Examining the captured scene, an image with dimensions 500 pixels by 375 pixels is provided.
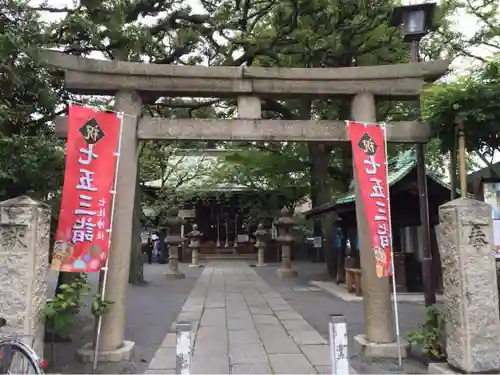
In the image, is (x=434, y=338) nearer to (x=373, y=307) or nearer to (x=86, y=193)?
(x=373, y=307)

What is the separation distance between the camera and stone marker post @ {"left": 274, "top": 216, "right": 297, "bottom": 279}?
18.7 meters

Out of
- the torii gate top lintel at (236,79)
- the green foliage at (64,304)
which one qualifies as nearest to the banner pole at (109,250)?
the green foliage at (64,304)

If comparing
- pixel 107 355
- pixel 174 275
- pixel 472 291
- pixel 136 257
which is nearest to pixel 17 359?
pixel 107 355

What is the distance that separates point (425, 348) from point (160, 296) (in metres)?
8.67

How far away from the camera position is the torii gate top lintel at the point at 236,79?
6.48 meters

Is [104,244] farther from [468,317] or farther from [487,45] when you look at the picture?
[487,45]

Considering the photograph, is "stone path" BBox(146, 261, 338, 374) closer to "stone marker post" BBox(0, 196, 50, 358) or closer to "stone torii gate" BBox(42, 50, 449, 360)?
"stone torii gate" BBox(42, 50, 449, 360)

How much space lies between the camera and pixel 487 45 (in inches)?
624

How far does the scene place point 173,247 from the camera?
1870cm

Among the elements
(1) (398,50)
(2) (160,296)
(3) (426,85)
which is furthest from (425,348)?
(1) (398,50)

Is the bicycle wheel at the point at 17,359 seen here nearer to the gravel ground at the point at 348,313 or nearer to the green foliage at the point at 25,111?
the green foliage at the point at 25,111

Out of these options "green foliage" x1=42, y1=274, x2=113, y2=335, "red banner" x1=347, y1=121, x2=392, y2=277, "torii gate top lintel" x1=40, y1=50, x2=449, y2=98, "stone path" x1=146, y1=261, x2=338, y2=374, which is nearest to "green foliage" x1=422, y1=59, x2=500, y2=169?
"torii gate top lintel" x1=40, y1=50, x2=449, y2=98

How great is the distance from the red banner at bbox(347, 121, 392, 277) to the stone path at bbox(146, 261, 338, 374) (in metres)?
1.74

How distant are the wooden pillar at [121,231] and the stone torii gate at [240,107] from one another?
0.04 feet
